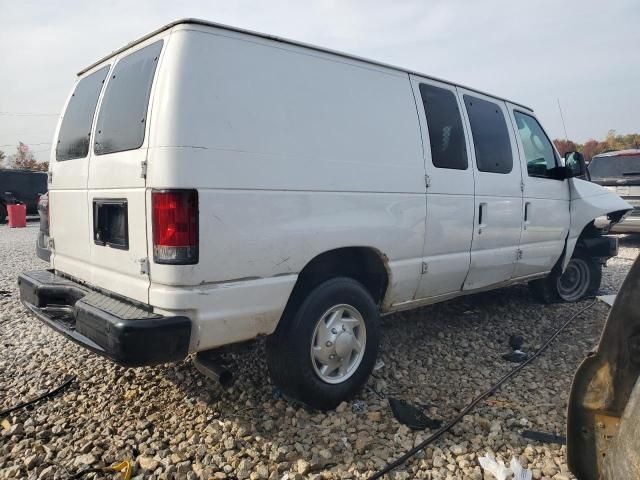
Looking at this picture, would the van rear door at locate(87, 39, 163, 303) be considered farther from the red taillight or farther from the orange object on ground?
the orange object on ground

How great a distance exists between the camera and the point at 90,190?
3162mm

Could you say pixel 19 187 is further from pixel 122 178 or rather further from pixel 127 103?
pixel 122 178

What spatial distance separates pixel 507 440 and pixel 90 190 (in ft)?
9.97

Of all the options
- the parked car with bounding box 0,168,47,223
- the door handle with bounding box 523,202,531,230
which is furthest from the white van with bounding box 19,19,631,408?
the parked car with bounding box 0,168,47,223

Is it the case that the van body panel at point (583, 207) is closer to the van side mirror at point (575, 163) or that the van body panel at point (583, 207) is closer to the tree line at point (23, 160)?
the van side mirror at point (575, 163)

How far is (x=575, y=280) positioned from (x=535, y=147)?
207 cm

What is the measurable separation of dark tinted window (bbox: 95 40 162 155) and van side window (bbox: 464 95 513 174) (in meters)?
2.70

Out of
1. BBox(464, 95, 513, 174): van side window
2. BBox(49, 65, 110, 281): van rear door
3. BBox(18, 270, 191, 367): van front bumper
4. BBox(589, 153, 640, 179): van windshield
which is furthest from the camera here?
BBox(589, 153, 640, 179): van windshield

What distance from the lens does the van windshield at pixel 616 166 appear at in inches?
388

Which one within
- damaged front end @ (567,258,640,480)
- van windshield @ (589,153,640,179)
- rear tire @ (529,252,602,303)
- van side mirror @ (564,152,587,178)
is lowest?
rear tire @ (529,252,602,303)

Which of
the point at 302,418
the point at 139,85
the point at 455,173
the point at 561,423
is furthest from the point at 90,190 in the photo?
the point at 561,423

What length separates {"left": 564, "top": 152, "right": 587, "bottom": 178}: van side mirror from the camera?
5.11 m

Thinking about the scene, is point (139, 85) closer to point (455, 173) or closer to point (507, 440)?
point (455, 173)

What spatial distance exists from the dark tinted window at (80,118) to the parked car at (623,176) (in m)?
9.61
